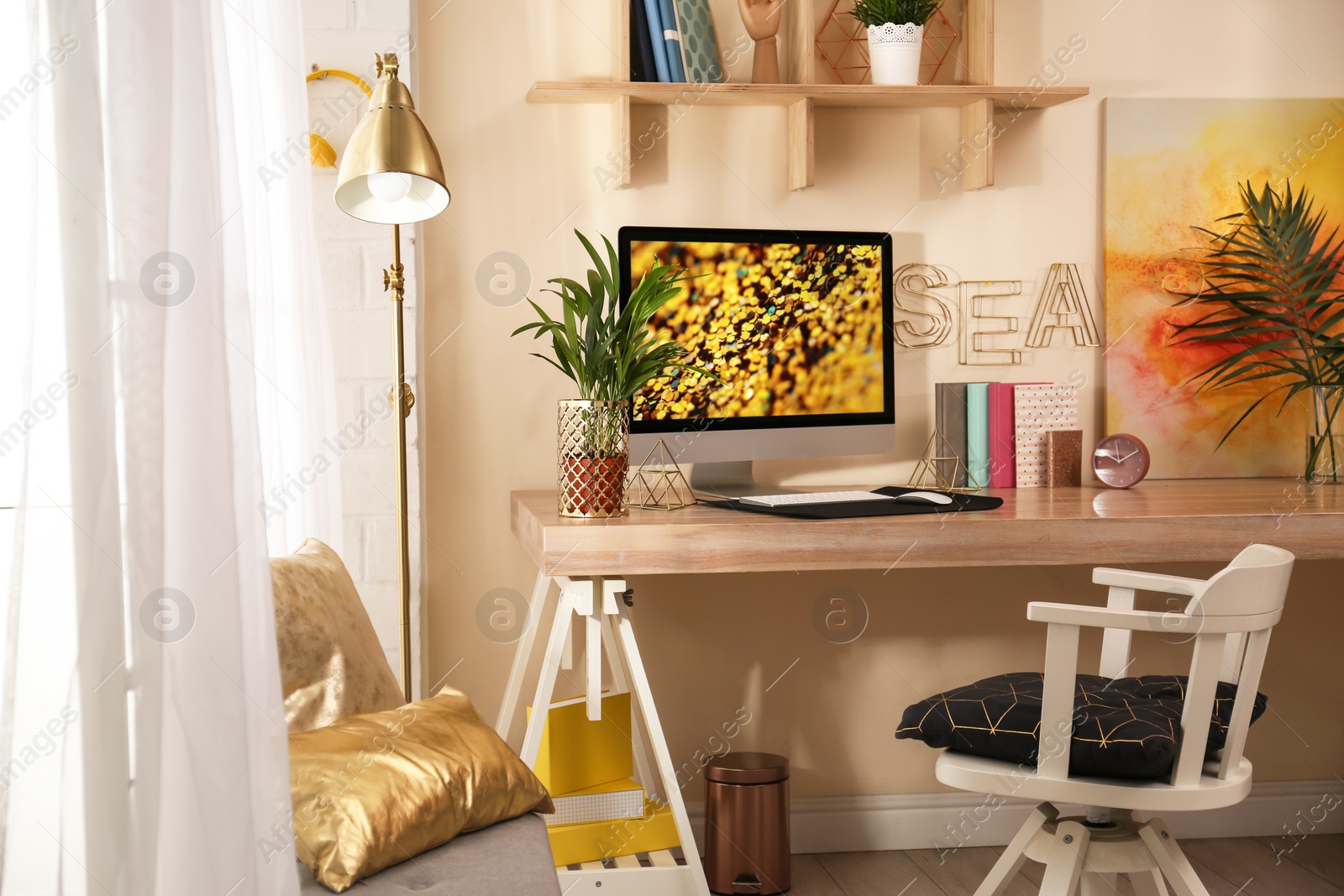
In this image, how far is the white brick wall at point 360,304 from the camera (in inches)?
90.1

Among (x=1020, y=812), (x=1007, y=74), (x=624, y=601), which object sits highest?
(x=1007, y=74)

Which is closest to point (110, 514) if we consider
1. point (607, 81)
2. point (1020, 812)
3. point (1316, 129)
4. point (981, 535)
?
point (981, 535)

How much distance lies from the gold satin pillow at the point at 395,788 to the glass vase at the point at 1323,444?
1990 mm

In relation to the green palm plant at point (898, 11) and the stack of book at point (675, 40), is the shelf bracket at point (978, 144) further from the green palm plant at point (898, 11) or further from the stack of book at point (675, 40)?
the stack of book at point (675, 40)

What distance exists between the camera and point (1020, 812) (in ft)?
8.80

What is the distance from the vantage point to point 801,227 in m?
2.65

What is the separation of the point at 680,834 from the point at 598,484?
66 centimetres

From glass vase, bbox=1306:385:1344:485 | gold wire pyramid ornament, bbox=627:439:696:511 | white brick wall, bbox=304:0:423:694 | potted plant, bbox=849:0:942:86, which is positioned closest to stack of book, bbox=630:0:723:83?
potted plant, bbox=849:0:942:86

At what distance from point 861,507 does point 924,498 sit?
148 millimetres

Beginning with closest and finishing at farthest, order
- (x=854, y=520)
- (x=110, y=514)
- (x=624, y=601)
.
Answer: (x=110, y=514) < (x=854, y=520) < (x=624, y=601)

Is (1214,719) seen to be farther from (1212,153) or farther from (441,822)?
(1212,153)

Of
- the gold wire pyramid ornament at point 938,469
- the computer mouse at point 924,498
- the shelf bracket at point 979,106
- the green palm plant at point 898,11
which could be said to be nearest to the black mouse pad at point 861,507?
the computer mouse at point 924,498

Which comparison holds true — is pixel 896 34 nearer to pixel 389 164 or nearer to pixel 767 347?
pixel 767 347

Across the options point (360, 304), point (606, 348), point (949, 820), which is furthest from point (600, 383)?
point (949, 820)
